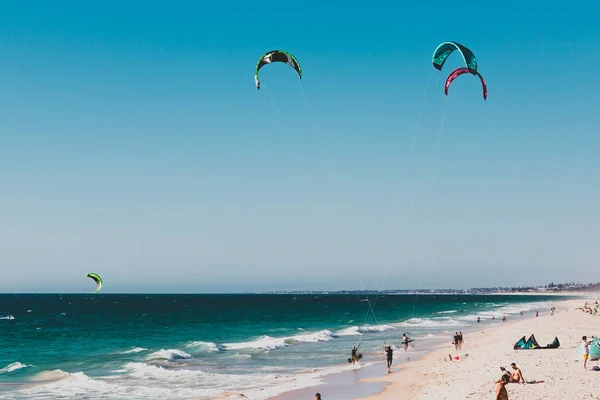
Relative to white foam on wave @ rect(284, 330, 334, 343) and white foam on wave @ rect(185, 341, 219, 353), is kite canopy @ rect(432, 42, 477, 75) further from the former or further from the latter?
white foam on wave @ rect(284, 330, 334, 343)

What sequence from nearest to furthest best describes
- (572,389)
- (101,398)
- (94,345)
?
1. (572,389)
2. (101,398)
3. (94,345)

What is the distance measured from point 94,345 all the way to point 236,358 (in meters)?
16.8

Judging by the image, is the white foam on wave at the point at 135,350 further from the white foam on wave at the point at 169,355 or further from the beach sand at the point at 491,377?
the beach sand at the point at 491,377

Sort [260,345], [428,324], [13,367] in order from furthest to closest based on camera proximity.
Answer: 1. [428,324]
2. [260,345]
3. [13,367]

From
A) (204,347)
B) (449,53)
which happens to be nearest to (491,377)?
(449,53)

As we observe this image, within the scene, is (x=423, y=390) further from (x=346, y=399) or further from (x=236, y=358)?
(x=236, y=358)

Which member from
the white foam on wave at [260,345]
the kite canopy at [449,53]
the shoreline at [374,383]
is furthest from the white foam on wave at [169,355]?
the kite canopy at [449,53]

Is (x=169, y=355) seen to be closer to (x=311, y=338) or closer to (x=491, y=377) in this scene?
(x=311, y=338)

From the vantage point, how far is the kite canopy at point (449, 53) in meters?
17.2

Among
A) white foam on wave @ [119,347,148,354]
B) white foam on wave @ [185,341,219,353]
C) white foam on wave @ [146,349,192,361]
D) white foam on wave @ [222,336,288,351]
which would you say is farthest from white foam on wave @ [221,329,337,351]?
white foam on wave @ [119,347,148,354]

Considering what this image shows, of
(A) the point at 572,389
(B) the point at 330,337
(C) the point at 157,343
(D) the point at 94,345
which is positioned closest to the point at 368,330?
(B) the point at 330,337

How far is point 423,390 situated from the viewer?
18.8m

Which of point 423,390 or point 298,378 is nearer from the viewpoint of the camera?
point 423,390

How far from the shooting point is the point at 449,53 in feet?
59.9
